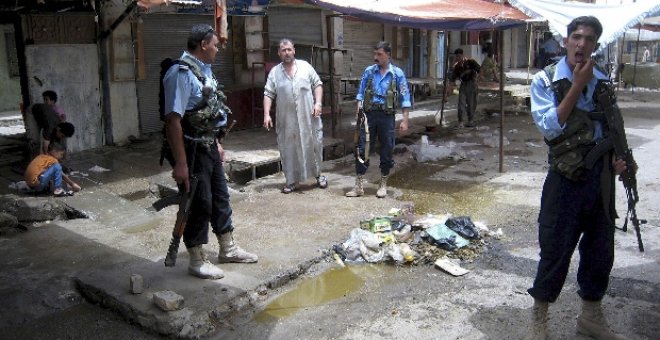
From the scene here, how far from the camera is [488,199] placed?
6879 millimetres

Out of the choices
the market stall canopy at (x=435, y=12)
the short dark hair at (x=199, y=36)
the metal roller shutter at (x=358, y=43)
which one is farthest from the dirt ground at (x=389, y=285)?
the metal roller shutter at (x=358, y=43)

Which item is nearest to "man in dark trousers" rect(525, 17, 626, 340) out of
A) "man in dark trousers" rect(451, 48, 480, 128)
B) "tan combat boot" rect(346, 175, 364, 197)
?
"tan combat boot" rect(346, 175, 364, 197)

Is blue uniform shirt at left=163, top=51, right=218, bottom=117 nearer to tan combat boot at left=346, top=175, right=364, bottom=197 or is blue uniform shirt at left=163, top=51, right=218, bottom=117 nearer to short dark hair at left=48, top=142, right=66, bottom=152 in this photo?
tan combat boot at left=346, top=175, right=364, bottom=197

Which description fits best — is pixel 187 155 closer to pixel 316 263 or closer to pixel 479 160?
pixel 316 263

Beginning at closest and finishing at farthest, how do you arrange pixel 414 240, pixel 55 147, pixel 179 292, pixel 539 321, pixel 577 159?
pixel 577 159 < pixel 539 321 < pixel 179 292 < pixel 414 240 < pixel 55 147

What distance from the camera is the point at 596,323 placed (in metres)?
3.53

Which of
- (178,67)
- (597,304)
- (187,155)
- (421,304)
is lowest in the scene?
(421,304)

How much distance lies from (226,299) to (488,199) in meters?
3.91

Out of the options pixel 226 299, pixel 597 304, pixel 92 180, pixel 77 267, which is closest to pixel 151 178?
pixel 92 180

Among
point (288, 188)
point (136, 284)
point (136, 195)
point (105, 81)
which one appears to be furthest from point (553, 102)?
point (105, 81)

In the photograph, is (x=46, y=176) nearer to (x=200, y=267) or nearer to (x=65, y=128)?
(x=65, y=128)

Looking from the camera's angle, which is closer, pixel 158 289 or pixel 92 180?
pixel 158 289

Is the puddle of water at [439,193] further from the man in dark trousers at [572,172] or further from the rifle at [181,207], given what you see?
the rifle at [181,207]

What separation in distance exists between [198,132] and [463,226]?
267cm
